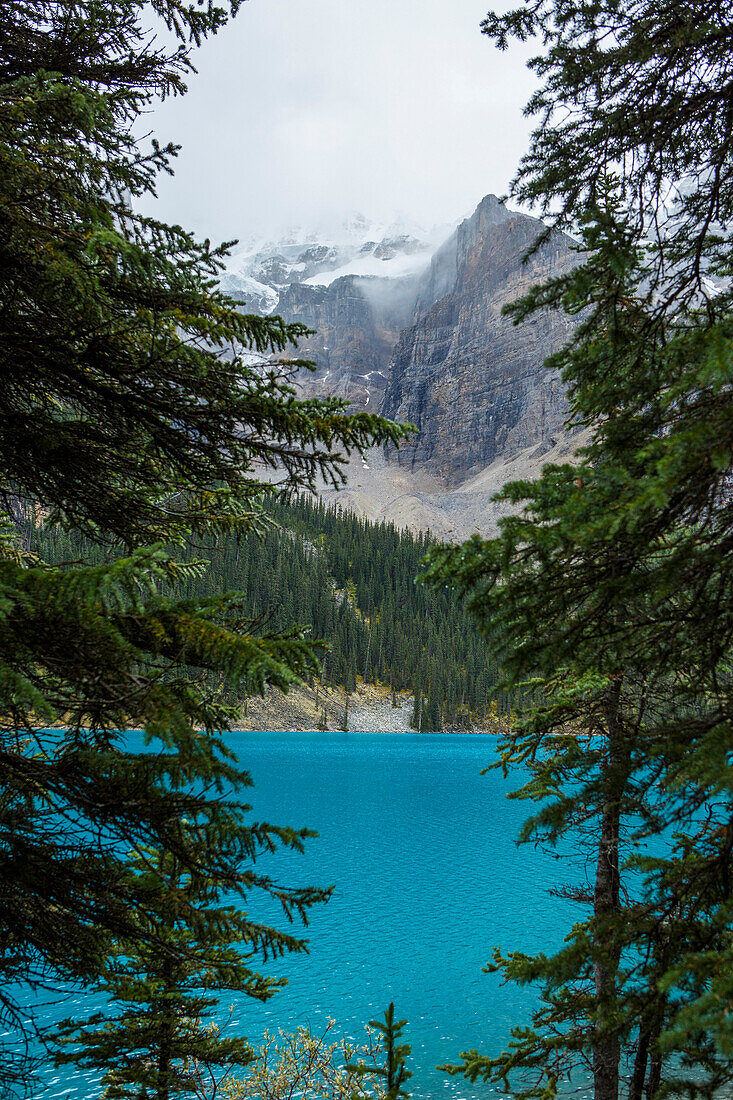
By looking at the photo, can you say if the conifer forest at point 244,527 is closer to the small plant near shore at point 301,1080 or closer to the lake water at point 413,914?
the small plant near shore at point 301,1080

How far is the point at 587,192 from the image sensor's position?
13.5ft

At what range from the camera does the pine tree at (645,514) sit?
261cm

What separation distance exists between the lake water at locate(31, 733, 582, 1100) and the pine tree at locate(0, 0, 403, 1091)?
10001mm

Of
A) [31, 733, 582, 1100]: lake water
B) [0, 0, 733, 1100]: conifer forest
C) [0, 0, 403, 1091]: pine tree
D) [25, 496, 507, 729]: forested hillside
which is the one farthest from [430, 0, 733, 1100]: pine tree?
[25, 496, 507, 729]: forested hillside

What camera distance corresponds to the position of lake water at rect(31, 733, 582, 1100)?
14305 mm

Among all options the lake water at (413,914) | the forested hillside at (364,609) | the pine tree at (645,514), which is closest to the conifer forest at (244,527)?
the pine tree at (645,514)

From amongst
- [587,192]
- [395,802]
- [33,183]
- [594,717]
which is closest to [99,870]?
[33,183]

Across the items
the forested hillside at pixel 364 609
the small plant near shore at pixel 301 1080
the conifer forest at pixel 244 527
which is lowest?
the small plant near shore at pixel 301 1080

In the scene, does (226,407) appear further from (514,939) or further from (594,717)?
(514,939)

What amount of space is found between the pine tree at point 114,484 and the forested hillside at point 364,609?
7616cm

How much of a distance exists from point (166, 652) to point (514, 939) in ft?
68.8

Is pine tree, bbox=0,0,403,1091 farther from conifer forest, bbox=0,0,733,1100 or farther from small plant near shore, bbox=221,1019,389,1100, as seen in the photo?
small plant near shore, bbox=221,1019,389,1100

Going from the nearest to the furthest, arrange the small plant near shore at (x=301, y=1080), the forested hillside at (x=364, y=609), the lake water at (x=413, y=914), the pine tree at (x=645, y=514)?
the pine tree at (x=645, y=514) → the small plant near shore at (x=301, y=1080) → the lake water at (x=413, y=914) → the forested hillside at (x=364, y=609)

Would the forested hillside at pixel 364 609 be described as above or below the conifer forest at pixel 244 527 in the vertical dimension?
above
